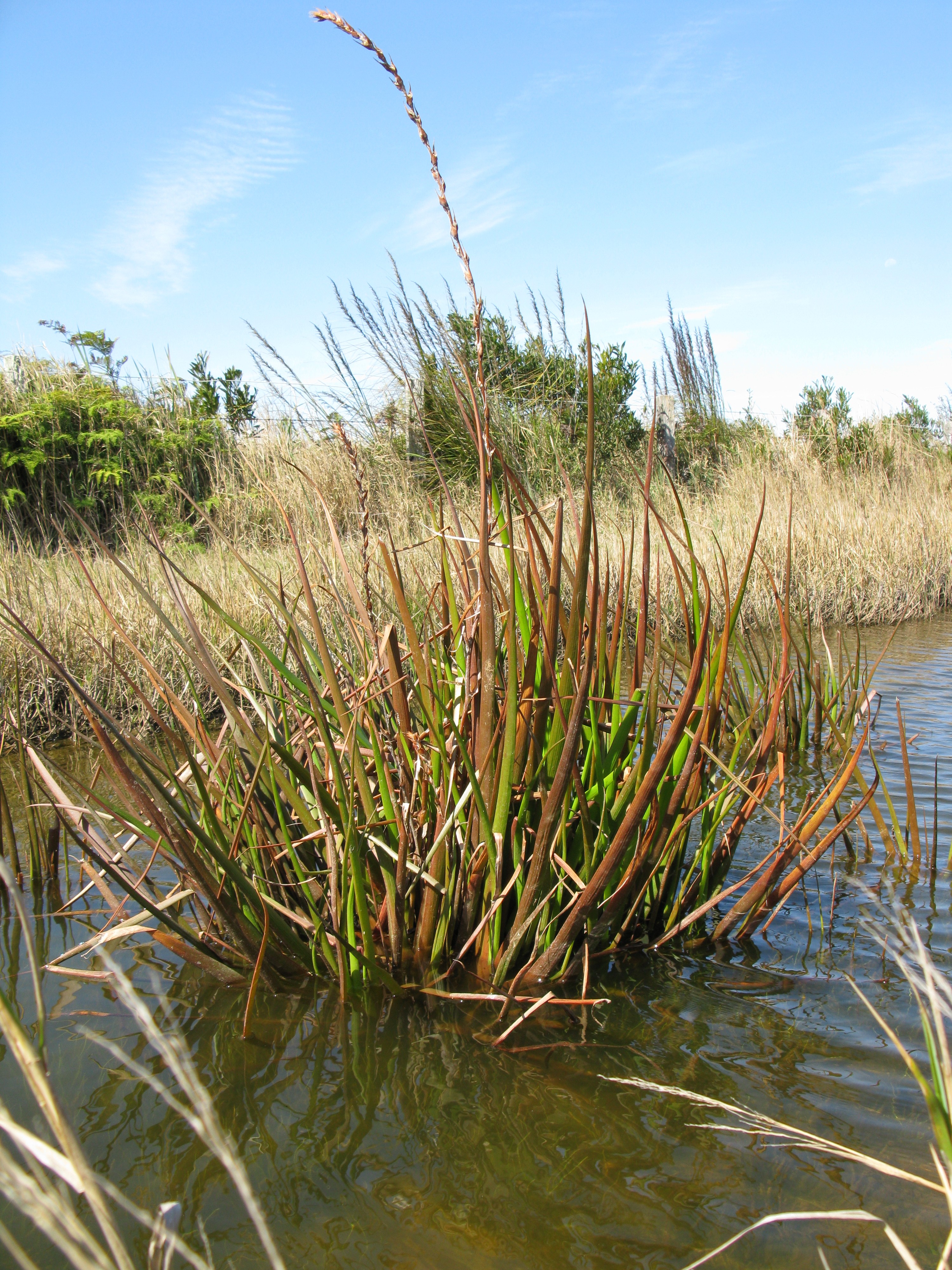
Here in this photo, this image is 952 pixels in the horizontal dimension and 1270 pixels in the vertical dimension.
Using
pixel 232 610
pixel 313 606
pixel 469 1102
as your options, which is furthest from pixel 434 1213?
pixel 232 610

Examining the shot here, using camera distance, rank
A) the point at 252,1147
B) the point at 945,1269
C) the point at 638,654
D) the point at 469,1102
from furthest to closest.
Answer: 1. the point at 638,654
2. the point at 469,1102
3. the point at 252,1147
4. the point at 945,1269

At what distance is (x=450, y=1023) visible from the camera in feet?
5.45

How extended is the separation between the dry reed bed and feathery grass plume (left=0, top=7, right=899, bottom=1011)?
290mm

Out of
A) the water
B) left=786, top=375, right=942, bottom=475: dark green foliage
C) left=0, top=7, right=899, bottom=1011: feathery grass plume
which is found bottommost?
the water

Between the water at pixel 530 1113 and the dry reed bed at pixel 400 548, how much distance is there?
102 centimetres

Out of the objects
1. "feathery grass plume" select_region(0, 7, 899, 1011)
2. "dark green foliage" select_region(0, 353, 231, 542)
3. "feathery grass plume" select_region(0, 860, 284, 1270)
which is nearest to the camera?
"feathery grass plume" select_region(0, 860, 284, 1270)

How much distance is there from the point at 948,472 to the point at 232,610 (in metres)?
10.1

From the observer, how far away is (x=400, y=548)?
2.75 meters

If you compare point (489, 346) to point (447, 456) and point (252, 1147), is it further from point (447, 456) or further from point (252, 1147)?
point (252, 1147)

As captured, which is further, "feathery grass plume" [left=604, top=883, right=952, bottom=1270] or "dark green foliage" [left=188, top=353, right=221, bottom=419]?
"dark green foliage" [left=188, top=353, right=221, bottom=419]

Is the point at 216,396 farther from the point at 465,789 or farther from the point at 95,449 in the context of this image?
the point at 465,789

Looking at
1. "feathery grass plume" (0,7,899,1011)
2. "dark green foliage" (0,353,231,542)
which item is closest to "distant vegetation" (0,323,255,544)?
"dark green foliage" (0,353,231,542)

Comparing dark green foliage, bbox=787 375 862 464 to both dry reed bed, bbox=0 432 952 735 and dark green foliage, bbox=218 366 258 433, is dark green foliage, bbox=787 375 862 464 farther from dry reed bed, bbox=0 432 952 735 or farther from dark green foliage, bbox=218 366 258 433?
dark green foliage, bbox=218 366 258 433

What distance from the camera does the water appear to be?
3.93ft
